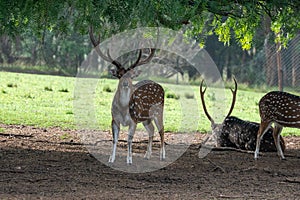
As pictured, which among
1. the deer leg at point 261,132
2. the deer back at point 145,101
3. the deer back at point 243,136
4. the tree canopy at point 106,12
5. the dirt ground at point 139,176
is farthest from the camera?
the deer back at point 243,136

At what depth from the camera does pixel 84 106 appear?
17.4 metres

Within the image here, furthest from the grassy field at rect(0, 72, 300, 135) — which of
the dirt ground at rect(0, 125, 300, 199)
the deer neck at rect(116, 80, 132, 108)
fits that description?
the deer neck at rect(116, 80, 132, 108)

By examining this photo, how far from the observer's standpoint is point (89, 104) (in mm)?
17562

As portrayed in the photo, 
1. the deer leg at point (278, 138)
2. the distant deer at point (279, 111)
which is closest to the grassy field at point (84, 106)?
the deer leg at point (278, 138)

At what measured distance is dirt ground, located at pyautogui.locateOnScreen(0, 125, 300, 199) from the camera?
Answer: 23.6 feet

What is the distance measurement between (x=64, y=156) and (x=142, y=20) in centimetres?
298

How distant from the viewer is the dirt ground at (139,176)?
7184 millimetres

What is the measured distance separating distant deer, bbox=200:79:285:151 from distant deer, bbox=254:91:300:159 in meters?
0.67

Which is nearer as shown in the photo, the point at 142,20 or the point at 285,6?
the point at 142,20

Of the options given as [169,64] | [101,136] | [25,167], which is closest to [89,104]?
[101,136]

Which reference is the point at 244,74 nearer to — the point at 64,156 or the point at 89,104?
the point at 89,104

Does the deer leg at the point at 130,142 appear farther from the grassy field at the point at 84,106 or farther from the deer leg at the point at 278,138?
the grassy field at the point at 84,106

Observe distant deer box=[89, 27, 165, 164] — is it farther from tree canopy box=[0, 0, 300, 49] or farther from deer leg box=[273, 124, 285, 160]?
deer leg box=[273, 124, 285, 160]

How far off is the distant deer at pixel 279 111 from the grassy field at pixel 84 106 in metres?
4.00
